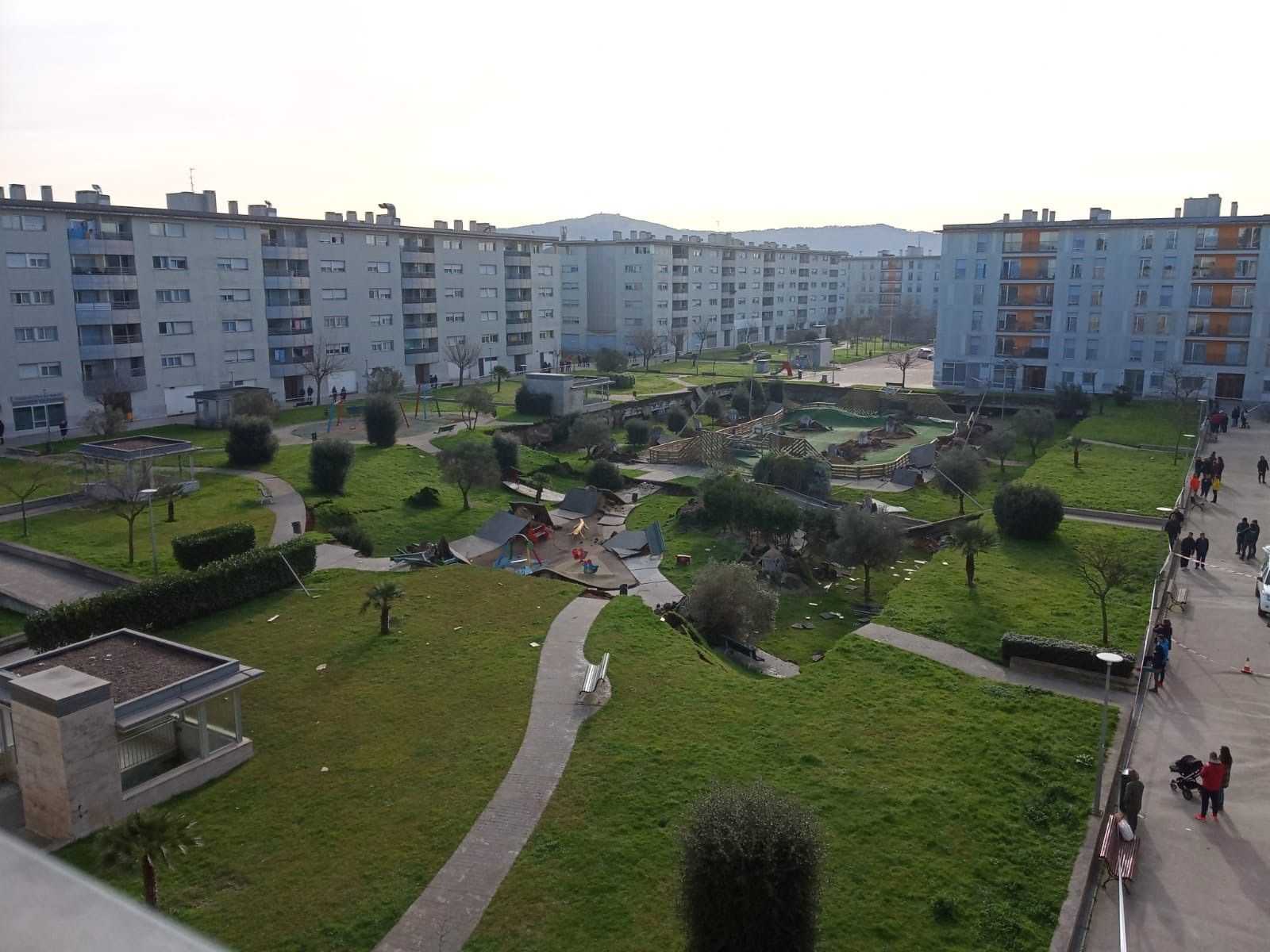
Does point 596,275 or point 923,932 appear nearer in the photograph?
point 923,932

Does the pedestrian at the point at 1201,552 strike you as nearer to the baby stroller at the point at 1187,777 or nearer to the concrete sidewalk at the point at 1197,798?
the concrete sidewalk at the point at 1197,798

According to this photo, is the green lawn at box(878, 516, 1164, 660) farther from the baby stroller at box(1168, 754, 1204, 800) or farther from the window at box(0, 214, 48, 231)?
the window at box(0, 214, 48, 231)

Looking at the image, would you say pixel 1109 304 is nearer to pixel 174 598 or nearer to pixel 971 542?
pixel 971 542

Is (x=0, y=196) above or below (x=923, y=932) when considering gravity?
above

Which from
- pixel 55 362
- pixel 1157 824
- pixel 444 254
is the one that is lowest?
pixel 1157 824

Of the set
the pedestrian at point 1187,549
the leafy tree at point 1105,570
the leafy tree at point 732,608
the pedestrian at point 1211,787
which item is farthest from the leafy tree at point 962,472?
the pedestrian at point 1211,787

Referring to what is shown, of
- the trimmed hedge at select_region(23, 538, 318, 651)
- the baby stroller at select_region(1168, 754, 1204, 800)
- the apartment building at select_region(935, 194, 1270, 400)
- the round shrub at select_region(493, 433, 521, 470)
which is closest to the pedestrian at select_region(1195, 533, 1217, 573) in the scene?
the baby stroller at select_region(1168, 754, 1204, 800)

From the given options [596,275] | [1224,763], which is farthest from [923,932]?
[596,275]

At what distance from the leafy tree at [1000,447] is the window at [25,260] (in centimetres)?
4572

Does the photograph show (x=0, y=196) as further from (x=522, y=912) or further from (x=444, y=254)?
(x=522, y=912)

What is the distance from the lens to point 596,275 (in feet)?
329

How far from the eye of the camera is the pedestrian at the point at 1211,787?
48.5ft

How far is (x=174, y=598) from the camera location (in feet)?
73.2

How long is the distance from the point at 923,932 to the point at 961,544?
16308 mm
